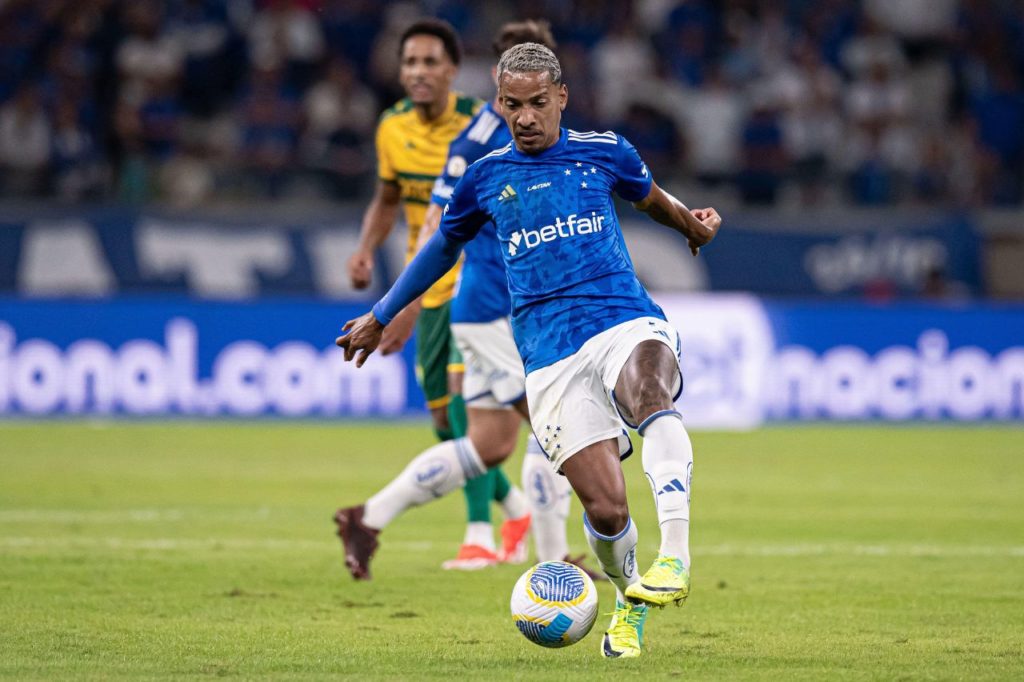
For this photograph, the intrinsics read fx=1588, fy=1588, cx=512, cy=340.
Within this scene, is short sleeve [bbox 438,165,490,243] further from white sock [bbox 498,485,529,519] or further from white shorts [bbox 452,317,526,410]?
white sock [bbox 498,485,529,519]

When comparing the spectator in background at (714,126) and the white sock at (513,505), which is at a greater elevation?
the spectator in background at (714,126)

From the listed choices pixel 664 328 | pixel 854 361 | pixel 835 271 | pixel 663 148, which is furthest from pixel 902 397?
pixel 664 328

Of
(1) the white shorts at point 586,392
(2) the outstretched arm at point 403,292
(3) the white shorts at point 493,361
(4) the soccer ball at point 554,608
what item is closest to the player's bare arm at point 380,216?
(3) the white shorts at point 493,361

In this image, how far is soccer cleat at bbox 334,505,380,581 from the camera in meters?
7.51

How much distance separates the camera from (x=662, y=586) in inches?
196

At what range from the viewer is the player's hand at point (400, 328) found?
7.30 meters

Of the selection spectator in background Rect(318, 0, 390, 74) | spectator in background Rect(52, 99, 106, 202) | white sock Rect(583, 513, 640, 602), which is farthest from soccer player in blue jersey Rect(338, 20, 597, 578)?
spectator in background Rect(318, 0, 390, 74)

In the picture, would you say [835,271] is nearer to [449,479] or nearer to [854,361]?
[854,361]

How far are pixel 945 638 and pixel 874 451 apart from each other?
854 cm

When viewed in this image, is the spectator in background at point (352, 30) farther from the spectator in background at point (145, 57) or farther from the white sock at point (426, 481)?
the white sock at point (426, 481)

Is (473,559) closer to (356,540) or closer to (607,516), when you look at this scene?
(356,540)

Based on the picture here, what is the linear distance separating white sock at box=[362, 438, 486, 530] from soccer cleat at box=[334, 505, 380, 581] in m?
0.04

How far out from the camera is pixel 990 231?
19.0 metres

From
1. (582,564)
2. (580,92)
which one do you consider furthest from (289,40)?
(582,564)
